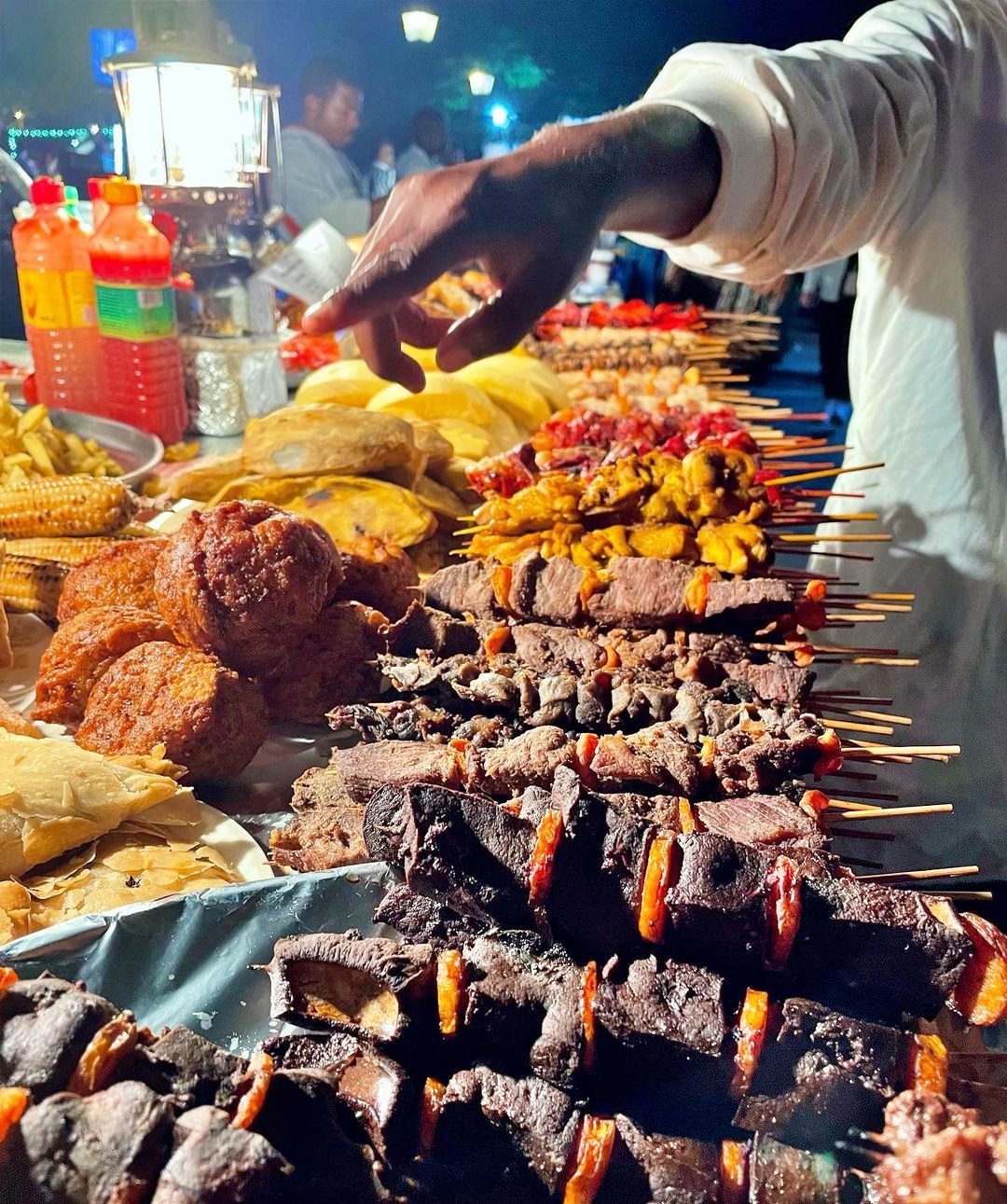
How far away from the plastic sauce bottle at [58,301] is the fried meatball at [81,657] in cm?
301

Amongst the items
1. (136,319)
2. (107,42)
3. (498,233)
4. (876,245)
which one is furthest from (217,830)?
(107,42)

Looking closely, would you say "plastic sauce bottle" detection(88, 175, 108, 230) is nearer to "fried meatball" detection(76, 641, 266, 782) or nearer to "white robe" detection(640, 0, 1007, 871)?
"white robe" detection(640, 0, 1007, 871)

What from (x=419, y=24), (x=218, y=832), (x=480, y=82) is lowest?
(x=218, y=832)

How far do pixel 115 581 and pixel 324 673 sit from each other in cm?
68

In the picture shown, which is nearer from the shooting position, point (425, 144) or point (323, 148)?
point (323, 148)

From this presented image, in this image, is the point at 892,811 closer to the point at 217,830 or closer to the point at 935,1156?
the point at 935,1156

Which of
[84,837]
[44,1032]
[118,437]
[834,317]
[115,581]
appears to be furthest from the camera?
[834,317]

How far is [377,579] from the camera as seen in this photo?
253 cm

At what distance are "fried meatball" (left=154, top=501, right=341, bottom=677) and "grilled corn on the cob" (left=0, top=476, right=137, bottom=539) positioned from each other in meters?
0.95

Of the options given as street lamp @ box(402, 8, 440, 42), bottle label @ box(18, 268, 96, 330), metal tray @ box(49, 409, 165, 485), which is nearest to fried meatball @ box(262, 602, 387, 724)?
metal tray @ box(49, 409, 165, 485)

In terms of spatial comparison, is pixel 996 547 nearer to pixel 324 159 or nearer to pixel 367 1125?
pixel 367 1125

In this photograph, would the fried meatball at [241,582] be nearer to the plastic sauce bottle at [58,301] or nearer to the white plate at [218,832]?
the white plate at [218,832]

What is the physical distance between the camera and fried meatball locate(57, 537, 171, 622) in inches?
95.0

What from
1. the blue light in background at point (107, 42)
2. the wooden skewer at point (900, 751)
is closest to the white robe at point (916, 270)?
the wooden skewer at point (900, 751)
